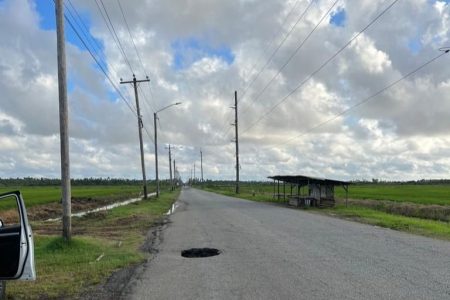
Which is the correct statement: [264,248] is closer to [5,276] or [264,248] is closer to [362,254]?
[362,254]

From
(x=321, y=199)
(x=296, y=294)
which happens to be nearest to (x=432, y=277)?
(x=296, y=294)

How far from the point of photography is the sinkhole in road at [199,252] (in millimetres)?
11690

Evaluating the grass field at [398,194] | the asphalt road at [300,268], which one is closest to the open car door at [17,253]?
the asphalt road at [300,268]

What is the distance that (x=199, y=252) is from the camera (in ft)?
39.8

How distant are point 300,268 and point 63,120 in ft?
25.0

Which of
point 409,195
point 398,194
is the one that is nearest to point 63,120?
point 409,195

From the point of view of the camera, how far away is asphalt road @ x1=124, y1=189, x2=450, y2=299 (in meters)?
7.38

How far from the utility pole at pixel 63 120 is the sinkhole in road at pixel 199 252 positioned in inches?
131

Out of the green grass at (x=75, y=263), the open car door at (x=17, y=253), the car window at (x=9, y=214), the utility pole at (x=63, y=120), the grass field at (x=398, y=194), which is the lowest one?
the grass field at (x=398, y=194)

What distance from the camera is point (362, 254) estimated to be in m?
11.1

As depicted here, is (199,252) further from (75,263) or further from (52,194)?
(52,194)

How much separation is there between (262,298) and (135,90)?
35.5m

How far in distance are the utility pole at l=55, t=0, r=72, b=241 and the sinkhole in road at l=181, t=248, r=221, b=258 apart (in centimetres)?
334

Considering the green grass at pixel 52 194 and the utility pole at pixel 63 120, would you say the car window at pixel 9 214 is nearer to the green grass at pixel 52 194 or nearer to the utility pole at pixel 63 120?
the green grass at pixel 52 194
